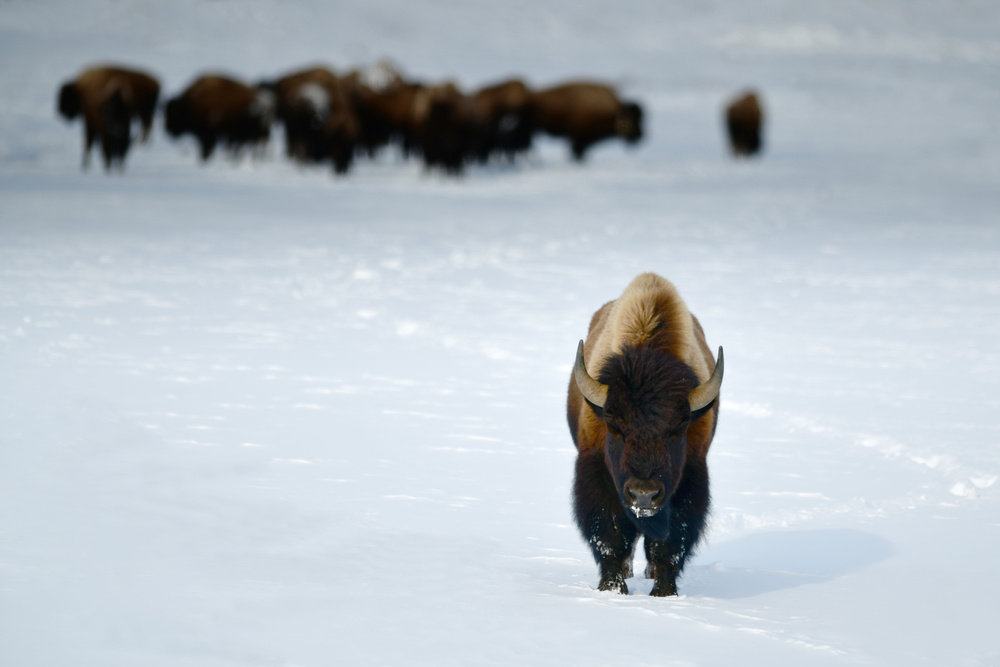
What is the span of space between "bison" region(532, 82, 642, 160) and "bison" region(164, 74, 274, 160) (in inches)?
291

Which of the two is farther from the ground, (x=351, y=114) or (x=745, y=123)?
(x=745, y=123)

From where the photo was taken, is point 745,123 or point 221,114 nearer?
point 221,114

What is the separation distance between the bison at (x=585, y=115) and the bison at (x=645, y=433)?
2760 centimetres

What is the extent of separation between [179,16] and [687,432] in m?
88.8

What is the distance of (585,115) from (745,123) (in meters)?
4.34

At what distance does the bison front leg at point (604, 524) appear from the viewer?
391 cm

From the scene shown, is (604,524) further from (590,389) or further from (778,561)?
(778,561)

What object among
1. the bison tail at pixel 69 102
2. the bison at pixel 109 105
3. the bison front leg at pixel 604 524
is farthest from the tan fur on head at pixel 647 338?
the bison tail at pixel 69 102

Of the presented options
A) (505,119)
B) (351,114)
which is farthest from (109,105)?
(505,119)

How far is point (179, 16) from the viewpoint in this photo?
283ft

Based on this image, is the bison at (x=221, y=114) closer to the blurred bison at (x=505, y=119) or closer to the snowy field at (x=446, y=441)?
the blurred bison at (x=505, y=119)

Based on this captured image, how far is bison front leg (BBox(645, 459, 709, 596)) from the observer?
3.92 m

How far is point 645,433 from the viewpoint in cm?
357

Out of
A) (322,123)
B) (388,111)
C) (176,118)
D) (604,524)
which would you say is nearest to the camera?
(604,524)
